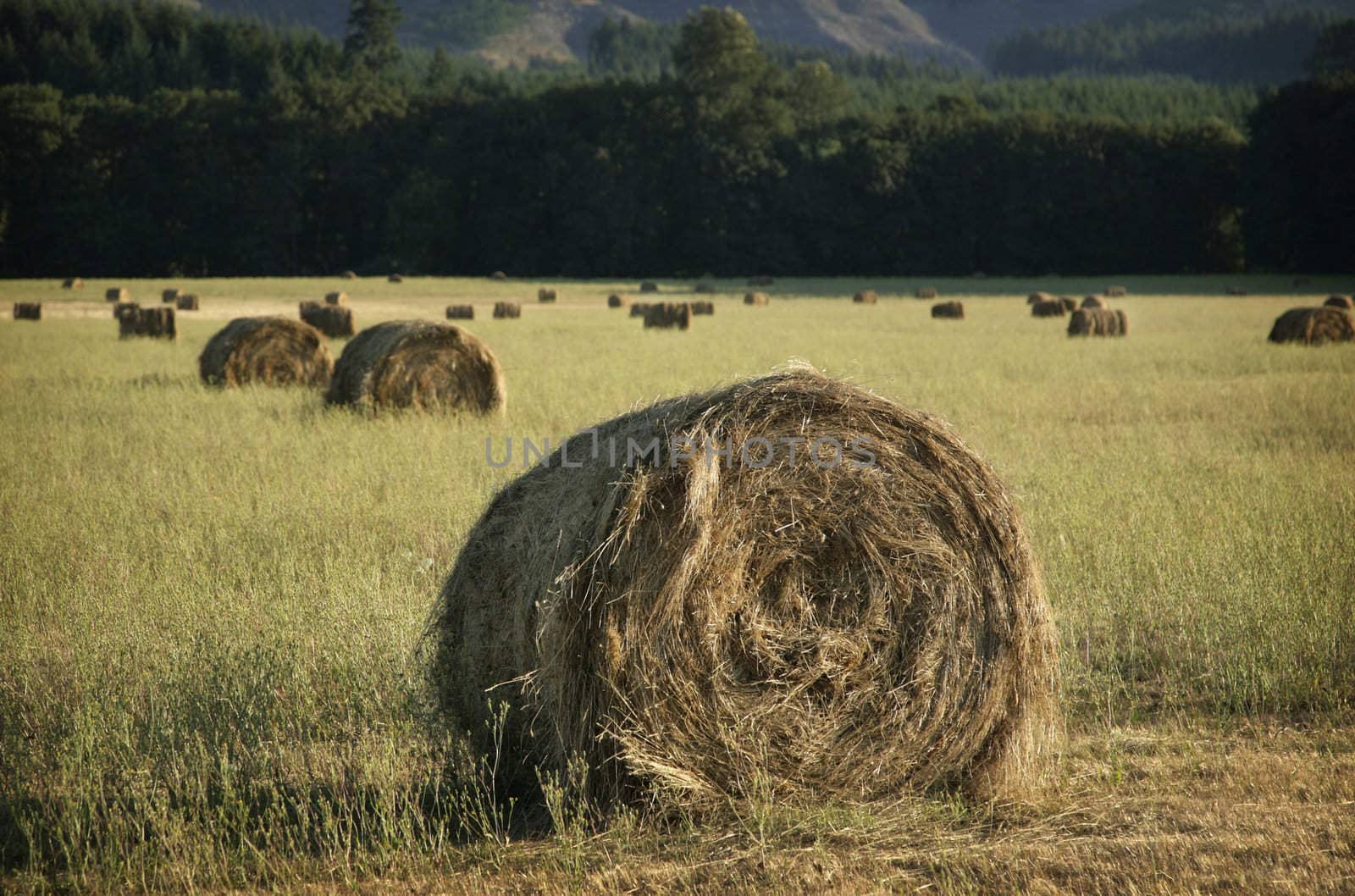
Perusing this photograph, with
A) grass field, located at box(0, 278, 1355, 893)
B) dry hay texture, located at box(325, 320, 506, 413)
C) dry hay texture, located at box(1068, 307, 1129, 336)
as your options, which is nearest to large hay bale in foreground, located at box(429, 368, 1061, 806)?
grass field, located at box(0, 278, 1355, 893)

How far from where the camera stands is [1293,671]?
5684 millimetres

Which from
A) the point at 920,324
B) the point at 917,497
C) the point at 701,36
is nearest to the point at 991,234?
the point at 701,36

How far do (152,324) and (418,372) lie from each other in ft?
38.8

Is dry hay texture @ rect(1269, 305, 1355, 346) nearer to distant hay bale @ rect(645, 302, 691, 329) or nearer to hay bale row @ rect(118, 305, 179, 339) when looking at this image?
distant hay bale @ rect(645, 302, 691, 329)

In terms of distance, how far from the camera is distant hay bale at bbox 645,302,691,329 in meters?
26.3

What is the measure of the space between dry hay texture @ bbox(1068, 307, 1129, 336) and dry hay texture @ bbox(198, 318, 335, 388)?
14.7m

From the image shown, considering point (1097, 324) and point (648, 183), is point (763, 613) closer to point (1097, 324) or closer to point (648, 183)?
point (1097, 324)

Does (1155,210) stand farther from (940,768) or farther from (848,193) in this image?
(940,768)

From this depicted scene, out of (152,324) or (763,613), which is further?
(152,324)

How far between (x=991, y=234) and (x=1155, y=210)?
787 cm

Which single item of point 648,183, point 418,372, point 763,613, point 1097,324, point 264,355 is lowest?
point 763,613

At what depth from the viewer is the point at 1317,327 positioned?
67.3 ft

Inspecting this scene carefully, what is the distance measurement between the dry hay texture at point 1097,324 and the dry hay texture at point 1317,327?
3590 mm

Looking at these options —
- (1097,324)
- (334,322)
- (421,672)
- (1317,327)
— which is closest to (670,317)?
(334,322)
